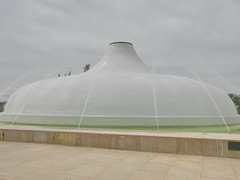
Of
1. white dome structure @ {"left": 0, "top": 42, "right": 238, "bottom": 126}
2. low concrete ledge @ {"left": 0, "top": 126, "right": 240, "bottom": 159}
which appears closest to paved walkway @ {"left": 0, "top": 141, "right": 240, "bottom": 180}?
low concrete ledge @ {"left": 0, "top": 126, "right": 240, "bottom": 159}

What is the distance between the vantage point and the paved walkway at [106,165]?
18.0 ft

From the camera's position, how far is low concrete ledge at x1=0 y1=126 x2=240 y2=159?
7699 millimetres

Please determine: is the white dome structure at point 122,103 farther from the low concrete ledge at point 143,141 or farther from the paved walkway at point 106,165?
the paved walkway at point 106,165

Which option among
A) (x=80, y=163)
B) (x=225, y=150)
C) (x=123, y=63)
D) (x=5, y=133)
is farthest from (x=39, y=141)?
(x=123, y=63)

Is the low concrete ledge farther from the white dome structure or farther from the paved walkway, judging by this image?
the white dome structure

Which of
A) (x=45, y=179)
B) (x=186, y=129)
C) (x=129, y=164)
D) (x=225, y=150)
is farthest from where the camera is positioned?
(x=186, y=129)

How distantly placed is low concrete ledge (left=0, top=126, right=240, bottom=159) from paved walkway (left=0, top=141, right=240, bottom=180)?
0.34m

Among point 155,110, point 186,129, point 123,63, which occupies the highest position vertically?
point 123,63

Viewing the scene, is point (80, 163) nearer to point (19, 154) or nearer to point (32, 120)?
point (19, 154)

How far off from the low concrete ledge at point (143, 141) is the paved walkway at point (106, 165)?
1.13 feet

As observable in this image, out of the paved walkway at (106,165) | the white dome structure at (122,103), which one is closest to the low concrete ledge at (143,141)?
the paved walkway at (106,165)

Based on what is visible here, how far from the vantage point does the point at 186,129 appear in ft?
52.8

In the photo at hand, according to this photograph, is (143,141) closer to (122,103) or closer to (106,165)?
(106,165)

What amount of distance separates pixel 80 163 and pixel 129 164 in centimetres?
132
